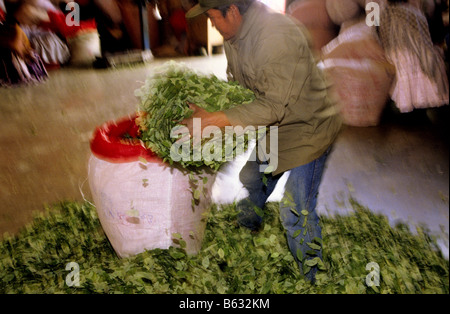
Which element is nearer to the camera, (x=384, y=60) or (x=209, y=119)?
(x=209, y=119)

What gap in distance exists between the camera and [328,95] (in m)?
1.74

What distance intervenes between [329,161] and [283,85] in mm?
2098

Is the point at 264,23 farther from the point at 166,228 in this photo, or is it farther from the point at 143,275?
the point at 143,275

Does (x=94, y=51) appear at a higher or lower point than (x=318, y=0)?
lower

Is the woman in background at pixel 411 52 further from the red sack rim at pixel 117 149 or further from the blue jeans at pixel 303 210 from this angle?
the red sack rim at pixel 117 149

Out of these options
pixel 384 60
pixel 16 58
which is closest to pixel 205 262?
pixel 384 60

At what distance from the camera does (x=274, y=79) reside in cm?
143

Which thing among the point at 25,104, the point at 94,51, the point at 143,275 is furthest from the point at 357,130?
the point at 94,51

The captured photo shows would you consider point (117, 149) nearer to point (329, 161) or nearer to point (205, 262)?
point (205, 262)

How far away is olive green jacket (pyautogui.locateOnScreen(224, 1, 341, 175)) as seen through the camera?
144 centimetres

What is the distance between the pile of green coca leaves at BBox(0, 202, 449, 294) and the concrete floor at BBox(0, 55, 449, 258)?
0.27 m

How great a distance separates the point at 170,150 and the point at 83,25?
6.58 m

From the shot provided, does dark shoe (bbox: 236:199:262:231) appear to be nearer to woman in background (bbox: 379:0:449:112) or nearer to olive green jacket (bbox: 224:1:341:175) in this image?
olive green jacket (bbox: 224:1:341:175)

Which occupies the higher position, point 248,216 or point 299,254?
point 299,254
